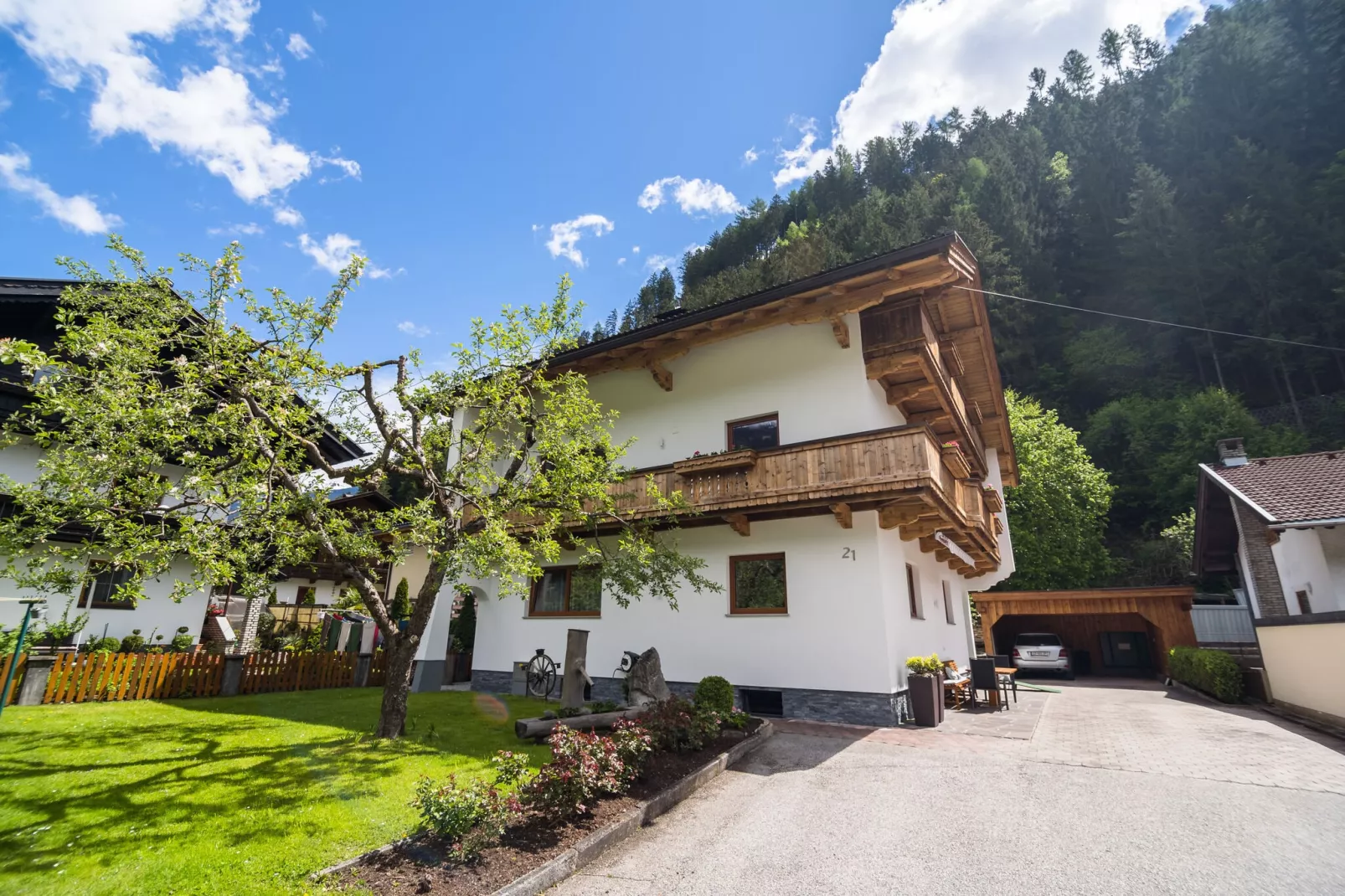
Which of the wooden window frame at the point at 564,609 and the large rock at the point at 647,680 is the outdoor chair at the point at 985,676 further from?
the wooden window frame at the point at 564,609

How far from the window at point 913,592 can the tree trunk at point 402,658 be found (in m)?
10.1

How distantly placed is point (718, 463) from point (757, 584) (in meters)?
2.87

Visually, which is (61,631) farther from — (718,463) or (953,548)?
(953,548)

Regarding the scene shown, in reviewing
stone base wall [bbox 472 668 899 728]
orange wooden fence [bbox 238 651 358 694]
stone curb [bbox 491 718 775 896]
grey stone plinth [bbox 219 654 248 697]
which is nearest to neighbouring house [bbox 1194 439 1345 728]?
stone base wall [bbox 472 668 899 728]

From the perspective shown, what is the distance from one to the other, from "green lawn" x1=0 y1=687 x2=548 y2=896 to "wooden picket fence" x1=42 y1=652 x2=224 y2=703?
0.62 meters

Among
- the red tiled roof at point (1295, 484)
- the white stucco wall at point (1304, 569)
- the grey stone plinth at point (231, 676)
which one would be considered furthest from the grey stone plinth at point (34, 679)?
the white stucco wall at point (1304, 569)

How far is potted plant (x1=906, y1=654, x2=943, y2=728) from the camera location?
1128 centimetres

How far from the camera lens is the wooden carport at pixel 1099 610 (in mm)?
21750

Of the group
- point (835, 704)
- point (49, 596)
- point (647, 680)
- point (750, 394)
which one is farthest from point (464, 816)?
point (49, 596)

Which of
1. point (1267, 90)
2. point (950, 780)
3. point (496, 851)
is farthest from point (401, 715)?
point (1267, 90)

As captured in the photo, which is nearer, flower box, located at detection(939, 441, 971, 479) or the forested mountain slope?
flower box, located at detection(939, 441, 971, 479)

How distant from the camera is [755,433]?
47.6ft

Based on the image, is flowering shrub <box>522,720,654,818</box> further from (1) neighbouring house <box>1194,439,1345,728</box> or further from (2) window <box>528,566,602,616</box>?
(1) neighbouring house <box>1194,439,1345,728</box>

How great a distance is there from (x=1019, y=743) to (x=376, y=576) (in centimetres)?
1048
